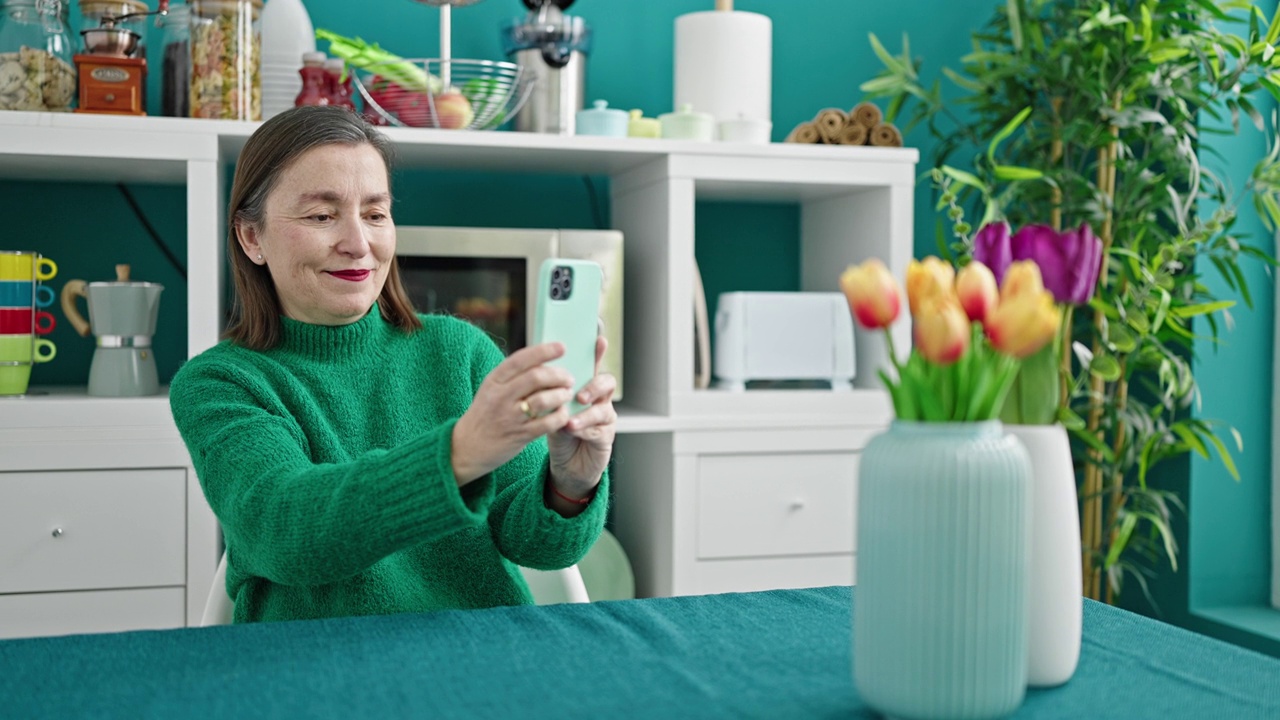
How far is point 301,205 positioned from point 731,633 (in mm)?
705

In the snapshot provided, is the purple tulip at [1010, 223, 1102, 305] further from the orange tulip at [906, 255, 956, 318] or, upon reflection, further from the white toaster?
the white toaster

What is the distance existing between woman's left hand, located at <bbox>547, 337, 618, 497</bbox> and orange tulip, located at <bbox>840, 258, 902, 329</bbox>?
313 millimetres

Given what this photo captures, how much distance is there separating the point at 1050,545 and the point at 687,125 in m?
1.52

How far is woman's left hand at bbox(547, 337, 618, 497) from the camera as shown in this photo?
1.05 metres

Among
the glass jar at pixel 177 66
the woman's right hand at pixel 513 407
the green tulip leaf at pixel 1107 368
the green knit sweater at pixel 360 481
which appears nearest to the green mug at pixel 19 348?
the glass jar at pixel 177 66

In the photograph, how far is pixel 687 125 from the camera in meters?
2.21

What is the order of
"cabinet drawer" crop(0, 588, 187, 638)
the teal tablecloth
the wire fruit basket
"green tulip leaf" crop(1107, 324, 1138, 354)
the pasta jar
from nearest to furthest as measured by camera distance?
the teal tablecloth < "cabinet drawer" crop(0, 588, 187, 638) < the pasta jar < the wire fruit basket < "green tulip leaf" crop(1107, 324, 1138, 354)

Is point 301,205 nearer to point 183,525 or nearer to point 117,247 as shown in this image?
point 183,525

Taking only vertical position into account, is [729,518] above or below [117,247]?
below

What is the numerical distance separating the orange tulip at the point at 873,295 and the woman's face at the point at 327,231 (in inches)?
30.1

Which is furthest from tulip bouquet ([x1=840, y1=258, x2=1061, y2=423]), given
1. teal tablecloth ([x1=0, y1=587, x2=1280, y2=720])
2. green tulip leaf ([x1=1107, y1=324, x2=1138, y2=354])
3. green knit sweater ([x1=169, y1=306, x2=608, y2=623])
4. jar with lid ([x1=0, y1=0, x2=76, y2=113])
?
jar with lid ([x1=0, y1=0, x2=76, y2=113])

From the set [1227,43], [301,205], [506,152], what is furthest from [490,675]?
[1227,43]

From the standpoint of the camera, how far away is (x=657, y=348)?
222cm

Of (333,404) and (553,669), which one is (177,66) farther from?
(553,669)
